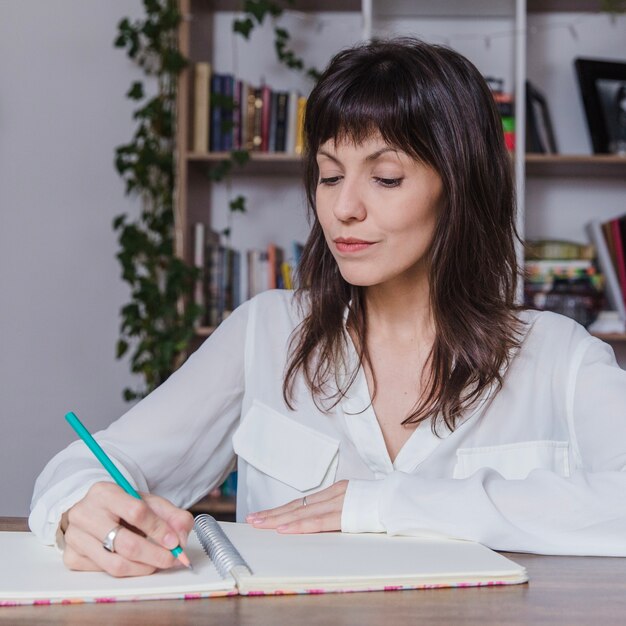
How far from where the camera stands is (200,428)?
1364 millimetres

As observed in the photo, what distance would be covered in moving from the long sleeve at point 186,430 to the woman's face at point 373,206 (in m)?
0.27

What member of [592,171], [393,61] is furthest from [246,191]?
[393,61]

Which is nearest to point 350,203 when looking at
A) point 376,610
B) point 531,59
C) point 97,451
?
point 97,451

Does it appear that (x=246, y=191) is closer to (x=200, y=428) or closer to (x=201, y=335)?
(x=201, y=335)

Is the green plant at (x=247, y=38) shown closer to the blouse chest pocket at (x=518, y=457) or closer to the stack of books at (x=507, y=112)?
the stack of books at (x=507, y=112)

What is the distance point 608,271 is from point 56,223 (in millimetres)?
1778

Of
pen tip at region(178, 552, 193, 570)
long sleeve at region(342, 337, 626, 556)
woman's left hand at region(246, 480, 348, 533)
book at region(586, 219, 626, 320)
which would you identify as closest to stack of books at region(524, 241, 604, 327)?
book at region(586, 219, 626, 320)

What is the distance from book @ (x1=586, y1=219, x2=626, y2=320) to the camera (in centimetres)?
279

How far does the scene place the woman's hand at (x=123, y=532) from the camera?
78cm

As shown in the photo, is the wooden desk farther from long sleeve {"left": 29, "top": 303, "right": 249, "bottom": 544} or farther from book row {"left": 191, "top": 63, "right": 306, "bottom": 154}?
book row {"left": 191, "top": 63, "right": 306, "bottom": 154}

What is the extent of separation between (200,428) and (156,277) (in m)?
1.58

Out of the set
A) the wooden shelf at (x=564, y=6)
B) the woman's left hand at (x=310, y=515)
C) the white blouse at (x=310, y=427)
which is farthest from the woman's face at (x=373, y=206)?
the wooden shelf at (x=564, y=6)

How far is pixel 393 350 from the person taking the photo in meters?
1.43

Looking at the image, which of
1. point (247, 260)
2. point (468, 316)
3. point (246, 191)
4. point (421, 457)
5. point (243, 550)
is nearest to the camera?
point (243, 550)
